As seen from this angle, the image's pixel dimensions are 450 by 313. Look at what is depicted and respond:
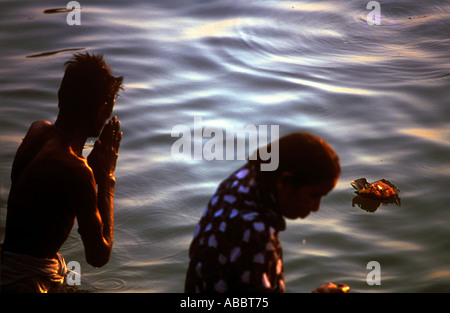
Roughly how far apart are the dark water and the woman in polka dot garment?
69.5 inches

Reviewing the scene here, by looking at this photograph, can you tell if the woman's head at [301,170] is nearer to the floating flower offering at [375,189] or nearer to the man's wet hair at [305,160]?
the man's wet hair at [305,160]

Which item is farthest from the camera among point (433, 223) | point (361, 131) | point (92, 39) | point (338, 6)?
point (338, 6)

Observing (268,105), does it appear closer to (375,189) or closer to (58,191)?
(375,189)

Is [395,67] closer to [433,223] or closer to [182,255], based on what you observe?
[433,223]

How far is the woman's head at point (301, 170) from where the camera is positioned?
92.1 inches

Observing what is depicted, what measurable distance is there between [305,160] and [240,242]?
1.21 ft

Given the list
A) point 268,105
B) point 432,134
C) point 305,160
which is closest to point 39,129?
point 305,160

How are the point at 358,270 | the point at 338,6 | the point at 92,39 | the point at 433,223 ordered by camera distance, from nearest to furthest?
the point at 358,270 → the point at 433,223 → the point at 92,39 → the point at 338,6

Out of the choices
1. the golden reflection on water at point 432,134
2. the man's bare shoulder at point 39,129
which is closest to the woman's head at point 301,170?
the man's bare shoulder at point 39,129

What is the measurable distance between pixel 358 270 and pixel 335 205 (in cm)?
83

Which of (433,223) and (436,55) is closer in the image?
(433,223)

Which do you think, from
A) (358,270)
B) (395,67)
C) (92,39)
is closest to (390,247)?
(358,270)

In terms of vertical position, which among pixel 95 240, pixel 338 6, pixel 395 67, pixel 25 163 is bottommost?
pixel 95 240
